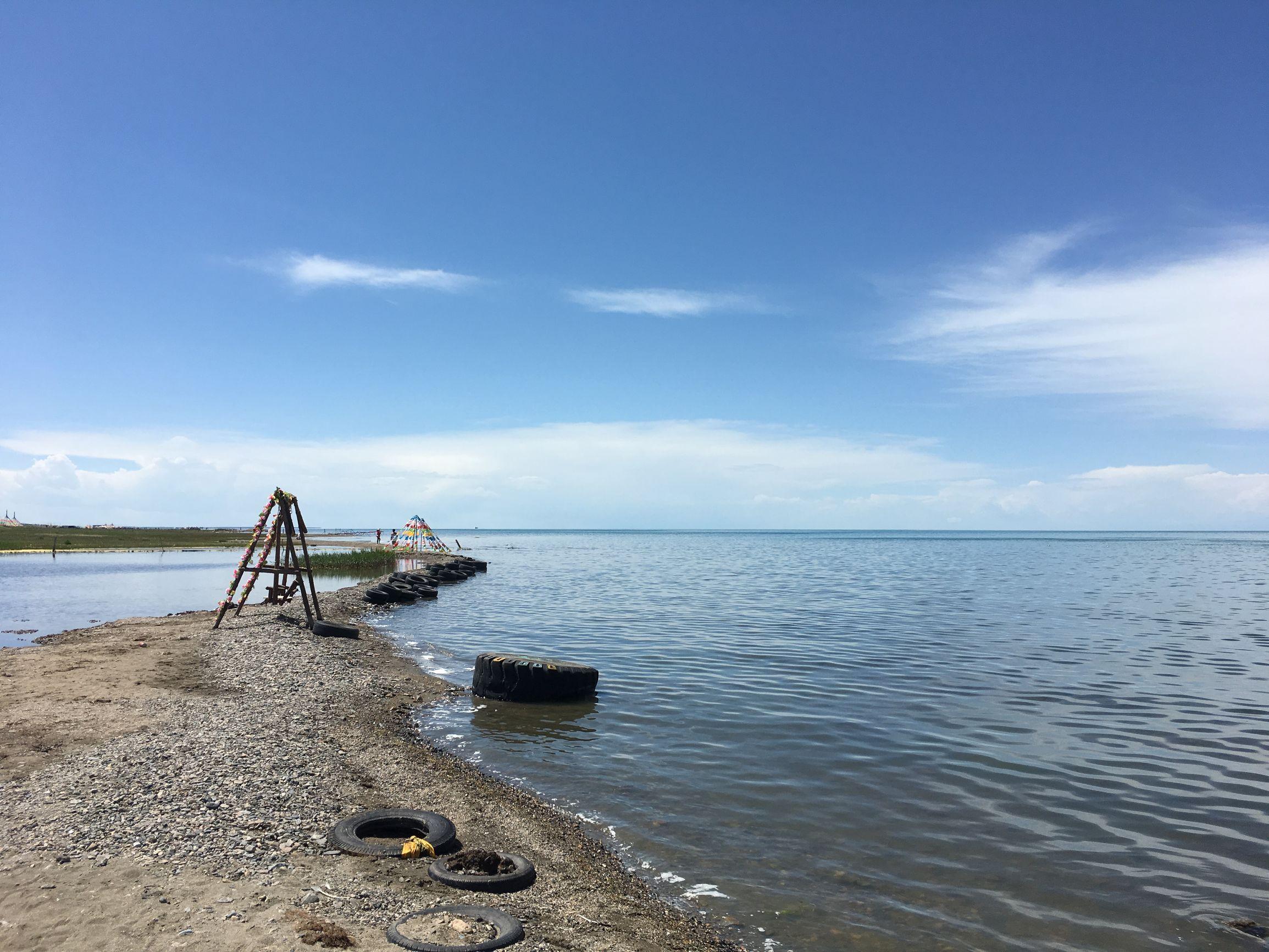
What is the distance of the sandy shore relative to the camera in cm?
599

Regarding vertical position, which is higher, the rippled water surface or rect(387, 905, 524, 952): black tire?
rect(387, 905, 524, 952): black tire

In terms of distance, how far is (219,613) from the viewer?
943 inches

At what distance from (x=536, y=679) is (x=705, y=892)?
8341 millimetres

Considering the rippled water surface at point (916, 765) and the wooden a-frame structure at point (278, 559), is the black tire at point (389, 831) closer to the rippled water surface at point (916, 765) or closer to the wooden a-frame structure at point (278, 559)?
the rippled water surface at point (916, 765)

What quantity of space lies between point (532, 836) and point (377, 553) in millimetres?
64613

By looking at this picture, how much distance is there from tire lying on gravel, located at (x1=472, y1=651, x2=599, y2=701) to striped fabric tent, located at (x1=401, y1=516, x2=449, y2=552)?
232 ft

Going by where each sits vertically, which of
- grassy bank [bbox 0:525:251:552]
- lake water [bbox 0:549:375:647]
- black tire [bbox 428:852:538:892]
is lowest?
black tire [bbox 428:852:538:892]

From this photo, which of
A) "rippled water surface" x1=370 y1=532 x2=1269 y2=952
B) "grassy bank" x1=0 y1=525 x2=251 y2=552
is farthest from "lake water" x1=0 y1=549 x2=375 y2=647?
"grassy bank" x1=0 y1=525 x2=251 y2=552

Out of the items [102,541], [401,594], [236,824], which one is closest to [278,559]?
[401,594]

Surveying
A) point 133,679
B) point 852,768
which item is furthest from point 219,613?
point 852,768

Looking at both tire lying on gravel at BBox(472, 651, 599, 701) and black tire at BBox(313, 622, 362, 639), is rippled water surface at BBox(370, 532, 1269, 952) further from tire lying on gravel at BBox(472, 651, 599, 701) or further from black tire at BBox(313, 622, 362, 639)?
black tire at BBox(313, 622, 362, 639)

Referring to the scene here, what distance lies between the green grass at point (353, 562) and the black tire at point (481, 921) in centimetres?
5394

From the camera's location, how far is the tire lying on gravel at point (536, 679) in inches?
608

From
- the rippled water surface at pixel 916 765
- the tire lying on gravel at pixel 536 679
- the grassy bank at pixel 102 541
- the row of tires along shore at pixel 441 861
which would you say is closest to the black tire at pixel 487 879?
the row of tires along shore at pixel 441 861
